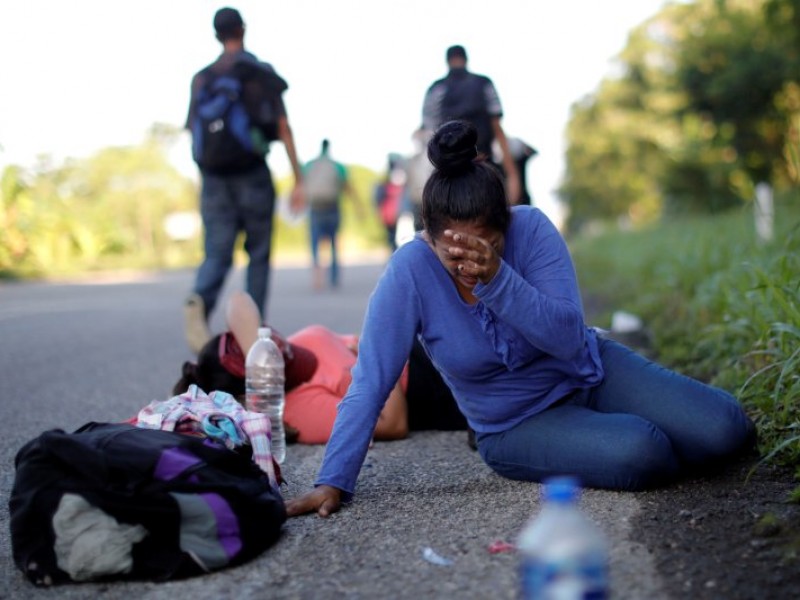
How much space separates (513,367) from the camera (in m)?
3.39

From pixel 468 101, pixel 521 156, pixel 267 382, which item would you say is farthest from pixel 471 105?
pixel 267 382

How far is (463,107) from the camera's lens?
24.8 feet

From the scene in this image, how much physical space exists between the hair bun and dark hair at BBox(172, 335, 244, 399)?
1760 mm

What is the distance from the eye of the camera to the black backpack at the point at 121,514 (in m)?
2.65

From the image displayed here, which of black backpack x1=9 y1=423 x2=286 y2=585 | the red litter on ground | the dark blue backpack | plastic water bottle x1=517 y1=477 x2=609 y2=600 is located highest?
the dark blue backpack

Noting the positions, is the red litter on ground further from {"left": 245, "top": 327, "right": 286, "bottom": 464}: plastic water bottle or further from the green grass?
{"left": 245, "top": 327, "right": 286, "bottom": 464}: plastic water bottle

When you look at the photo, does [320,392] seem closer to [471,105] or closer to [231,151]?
[231,151]

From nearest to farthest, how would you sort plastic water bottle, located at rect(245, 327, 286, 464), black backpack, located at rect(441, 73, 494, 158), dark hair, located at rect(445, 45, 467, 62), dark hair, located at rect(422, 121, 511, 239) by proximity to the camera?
dark hair, located at rect(422, 121, 511, 239) < plastic water bottle, located at rect(245, 327, 286, 464) < black backpack, located at rect(441, 73, 494, 158) < dark hair, located at rect(445, 45, 467, 62)

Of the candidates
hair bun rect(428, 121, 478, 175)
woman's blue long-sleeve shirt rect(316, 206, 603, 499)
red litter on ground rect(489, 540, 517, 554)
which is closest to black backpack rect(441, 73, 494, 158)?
woman's blue long-sleeve shirt rect(316, 206, 603, 499)

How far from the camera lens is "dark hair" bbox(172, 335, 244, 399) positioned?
4.41 meters

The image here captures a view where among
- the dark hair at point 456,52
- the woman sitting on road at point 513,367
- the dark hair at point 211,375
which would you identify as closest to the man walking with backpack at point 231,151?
the dark hair at point 456,52

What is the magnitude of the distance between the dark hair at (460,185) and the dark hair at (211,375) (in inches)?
64.6

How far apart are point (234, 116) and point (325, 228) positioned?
7745mm

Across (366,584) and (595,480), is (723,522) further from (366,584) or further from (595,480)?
(366,584)
